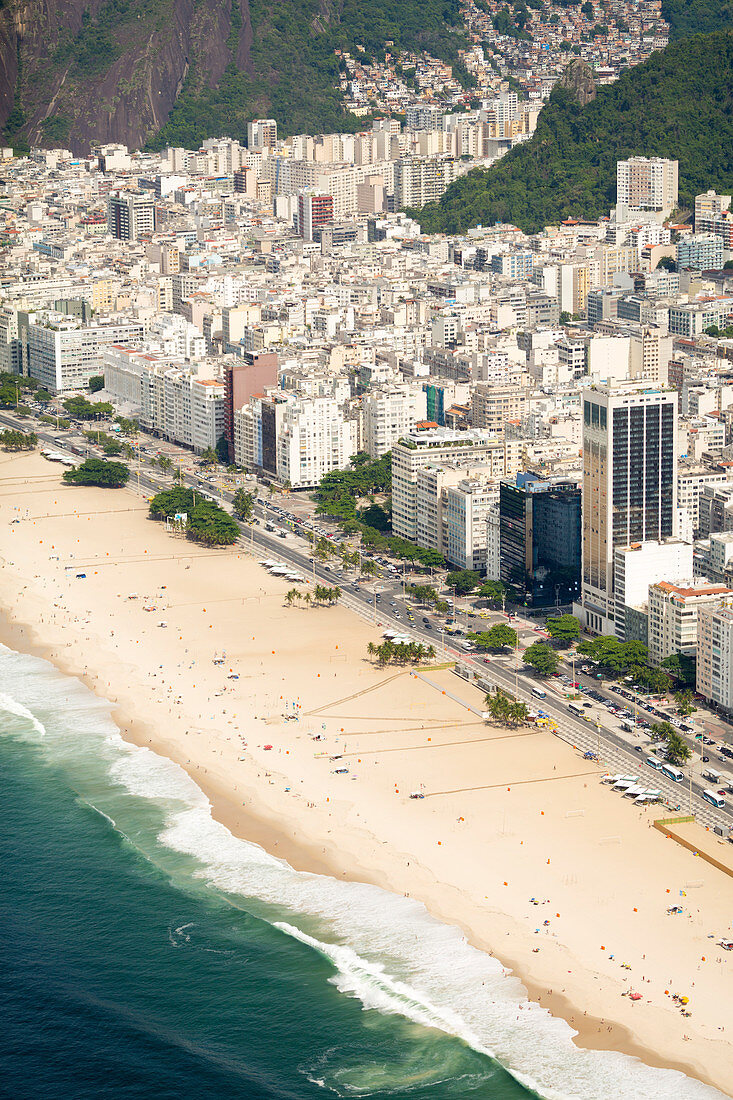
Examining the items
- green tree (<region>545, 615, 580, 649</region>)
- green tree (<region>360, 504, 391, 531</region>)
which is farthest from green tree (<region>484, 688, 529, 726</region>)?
green tree (<region>360, 504, 391, 531</region>)

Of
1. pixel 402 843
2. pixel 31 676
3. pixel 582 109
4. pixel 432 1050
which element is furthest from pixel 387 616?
pixel 582 109

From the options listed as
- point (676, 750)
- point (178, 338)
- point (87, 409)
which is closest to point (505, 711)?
point (676, 750)

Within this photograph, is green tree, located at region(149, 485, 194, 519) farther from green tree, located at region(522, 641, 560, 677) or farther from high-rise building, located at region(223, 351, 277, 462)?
green tree, located at region(522, 641, 560, 677)

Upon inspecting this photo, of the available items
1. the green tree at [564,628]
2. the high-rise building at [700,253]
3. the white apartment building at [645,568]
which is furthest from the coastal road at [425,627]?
the high-rise building at [700,253]

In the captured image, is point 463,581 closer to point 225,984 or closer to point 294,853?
point 294,853

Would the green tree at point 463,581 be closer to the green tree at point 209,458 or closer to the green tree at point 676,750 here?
the green tree at point 676,750
